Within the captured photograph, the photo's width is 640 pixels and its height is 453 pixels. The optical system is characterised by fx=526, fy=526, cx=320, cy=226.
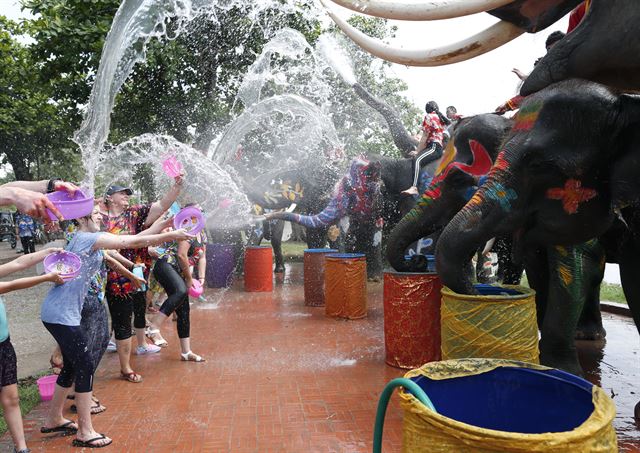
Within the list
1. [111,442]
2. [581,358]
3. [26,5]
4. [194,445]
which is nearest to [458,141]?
[581,358]

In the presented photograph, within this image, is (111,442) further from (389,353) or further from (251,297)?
(251,297)

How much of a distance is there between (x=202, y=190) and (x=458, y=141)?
713 centimetres

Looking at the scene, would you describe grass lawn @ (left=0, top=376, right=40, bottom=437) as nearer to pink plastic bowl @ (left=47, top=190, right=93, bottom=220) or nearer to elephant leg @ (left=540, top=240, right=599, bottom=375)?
pink plastic bowl @ (left=47, top=190, right=93, bottom=220)

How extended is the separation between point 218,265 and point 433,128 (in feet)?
17.5

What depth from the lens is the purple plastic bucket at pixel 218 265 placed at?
1148 cm

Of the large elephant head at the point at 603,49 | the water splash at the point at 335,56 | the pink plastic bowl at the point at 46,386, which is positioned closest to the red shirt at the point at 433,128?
the water splash at the point at 335,56

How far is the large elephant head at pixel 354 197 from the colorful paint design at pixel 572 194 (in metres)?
Answer: 6.50

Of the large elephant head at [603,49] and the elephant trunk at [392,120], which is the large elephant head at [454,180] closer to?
the large elephant head at [603,49]

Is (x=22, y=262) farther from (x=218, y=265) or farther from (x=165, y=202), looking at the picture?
(x=218, y=265)

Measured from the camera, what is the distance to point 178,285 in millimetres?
6023

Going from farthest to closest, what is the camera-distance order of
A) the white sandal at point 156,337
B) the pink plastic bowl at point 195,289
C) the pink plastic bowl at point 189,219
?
the white sandal at point 156,337
the pink plastic bowl at point 195,289
the pink plastic bowl at point 189,219

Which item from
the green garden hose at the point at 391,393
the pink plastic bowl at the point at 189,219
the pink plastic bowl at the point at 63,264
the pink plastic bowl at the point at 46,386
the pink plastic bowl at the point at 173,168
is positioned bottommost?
the pink plastic bowl at the point at 46,386

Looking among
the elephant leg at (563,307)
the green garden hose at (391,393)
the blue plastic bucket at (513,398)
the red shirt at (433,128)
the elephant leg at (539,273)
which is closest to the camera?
the green garden hose at (391,393)

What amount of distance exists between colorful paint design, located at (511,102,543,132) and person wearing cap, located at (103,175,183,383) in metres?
3.03
